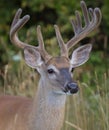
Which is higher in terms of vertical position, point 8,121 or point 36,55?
point 36,55

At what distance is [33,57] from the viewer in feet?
21.8

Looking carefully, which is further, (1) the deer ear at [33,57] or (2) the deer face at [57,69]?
(1) the deer ear at [33,57]

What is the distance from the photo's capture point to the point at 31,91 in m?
8.46

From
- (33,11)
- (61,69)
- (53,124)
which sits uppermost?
(33,11)

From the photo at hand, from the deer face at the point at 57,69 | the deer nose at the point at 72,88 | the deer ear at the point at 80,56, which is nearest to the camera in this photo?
the deer nose at the point at 72,88

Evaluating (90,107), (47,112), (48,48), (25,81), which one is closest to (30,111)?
(47,112)

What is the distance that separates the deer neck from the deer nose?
25 cm

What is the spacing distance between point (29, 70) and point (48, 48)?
6.75 feet

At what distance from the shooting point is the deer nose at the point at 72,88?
609 cm

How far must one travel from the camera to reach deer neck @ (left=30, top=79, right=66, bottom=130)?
6.43m

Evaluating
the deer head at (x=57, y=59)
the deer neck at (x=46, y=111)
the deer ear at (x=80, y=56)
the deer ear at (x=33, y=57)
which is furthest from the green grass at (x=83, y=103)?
the deer ear at (x=33, y=57)

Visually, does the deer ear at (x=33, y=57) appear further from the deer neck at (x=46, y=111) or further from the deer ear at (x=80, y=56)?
the deer ear at (x=80, y=56)

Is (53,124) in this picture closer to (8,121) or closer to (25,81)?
(8,121)

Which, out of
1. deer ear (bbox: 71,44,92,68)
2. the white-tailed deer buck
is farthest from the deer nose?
deer ear (bbox: 71,44,92,68)
